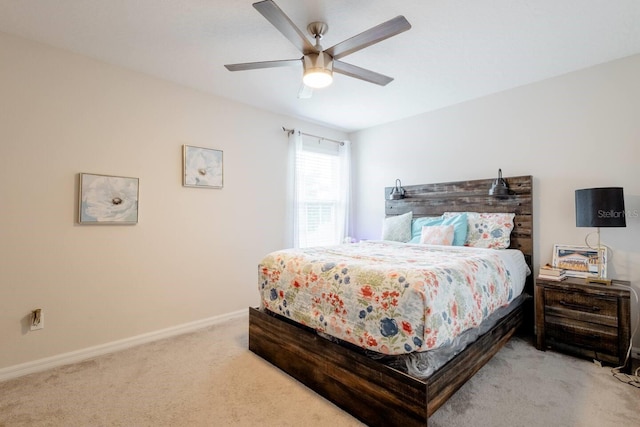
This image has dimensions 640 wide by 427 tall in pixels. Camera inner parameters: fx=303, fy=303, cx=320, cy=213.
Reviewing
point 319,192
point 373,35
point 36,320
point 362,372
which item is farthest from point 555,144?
point 36,320

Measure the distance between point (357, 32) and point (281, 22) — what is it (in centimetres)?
79

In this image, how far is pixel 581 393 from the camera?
1913 millimetres

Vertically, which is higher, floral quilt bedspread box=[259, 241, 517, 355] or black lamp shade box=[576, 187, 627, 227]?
black lamp shade box=[576, 187, 627, 227]

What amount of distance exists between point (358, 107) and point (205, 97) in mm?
1770

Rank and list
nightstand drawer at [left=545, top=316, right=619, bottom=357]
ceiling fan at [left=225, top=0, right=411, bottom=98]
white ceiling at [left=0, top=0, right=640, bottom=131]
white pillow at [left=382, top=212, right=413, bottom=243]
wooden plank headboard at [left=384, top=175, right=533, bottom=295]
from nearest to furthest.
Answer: ceiling fan at [left=225, top=0, right=411, bottom=98], white ceiling at [left=0, top=0, right=640, bottom=131], nightstand drawer at [left=545, top=316, right=619, bottom=357], wooden plank headboard at [left=384, top=175, right=533, bottom=295], white pillow at [left=382, top=212, right=413, bottom=243]

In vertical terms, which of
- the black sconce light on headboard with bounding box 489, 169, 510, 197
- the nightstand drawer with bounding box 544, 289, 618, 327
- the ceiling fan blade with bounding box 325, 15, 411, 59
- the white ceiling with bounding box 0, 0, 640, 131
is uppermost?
the white ceiling with bounding box 0, 0, 640, 131

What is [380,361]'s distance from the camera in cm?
166

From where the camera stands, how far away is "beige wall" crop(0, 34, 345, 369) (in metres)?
2.24

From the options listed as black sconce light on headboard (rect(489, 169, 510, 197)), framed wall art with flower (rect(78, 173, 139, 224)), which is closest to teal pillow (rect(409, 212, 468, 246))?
black sconce light on headboard (rect(489, 169, 510, 197))

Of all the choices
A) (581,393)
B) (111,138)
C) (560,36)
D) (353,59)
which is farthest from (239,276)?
(560,36)

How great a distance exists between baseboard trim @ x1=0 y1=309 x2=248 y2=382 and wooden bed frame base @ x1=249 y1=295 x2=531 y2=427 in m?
1.00

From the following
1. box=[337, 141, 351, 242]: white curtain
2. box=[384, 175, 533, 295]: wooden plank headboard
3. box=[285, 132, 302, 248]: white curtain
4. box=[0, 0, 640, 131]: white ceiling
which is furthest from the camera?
box=[337, 141, 351, 242]: white curtain

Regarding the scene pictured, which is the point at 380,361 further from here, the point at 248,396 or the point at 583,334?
the point at 583,334

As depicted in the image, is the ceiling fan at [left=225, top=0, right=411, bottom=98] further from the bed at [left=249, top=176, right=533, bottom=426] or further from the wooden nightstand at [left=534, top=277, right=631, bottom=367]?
the wooden nightstand at [left=534, top=277, right=631, bottom=367]
